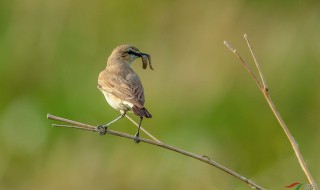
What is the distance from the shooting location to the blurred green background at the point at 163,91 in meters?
7.11

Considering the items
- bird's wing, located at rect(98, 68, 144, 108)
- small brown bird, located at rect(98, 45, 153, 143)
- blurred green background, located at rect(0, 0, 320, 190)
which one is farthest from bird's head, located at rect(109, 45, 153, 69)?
blurred green background, located at rect(0, 0, 320, 190)

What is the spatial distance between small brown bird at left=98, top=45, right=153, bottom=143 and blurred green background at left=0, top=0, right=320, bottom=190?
5.29ft

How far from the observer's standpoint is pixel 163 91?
7.41 meters

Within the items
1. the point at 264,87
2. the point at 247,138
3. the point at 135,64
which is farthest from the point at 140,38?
the point at 264,87

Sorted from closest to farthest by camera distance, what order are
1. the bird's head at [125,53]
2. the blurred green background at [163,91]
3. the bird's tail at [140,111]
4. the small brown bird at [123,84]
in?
1. the bird's tail at [140,111]
2. the small brown bird at [123,84]
3. the bird's head at [125,53]
4. the blurred green background at [163,91]

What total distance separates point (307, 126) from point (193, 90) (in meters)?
0.95

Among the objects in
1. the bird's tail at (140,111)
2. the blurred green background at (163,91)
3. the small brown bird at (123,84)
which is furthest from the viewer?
the blurred green background at (163,91)

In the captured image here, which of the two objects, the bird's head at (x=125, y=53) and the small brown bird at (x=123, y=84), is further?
the bird's head at (x=125, y=53)

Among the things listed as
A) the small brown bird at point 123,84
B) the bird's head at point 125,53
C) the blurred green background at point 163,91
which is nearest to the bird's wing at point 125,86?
the small brown bird at point 123,84

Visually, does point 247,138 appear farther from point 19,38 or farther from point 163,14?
point 19,38

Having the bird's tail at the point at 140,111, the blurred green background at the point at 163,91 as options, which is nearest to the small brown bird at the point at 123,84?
the bird's tail at the point at 140,111

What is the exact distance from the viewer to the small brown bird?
16.3 feet

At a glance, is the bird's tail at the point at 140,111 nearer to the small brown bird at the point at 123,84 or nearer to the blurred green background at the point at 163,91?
the small brown bird at the point at 123,84

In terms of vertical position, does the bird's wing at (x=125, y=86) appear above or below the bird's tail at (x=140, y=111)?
above
